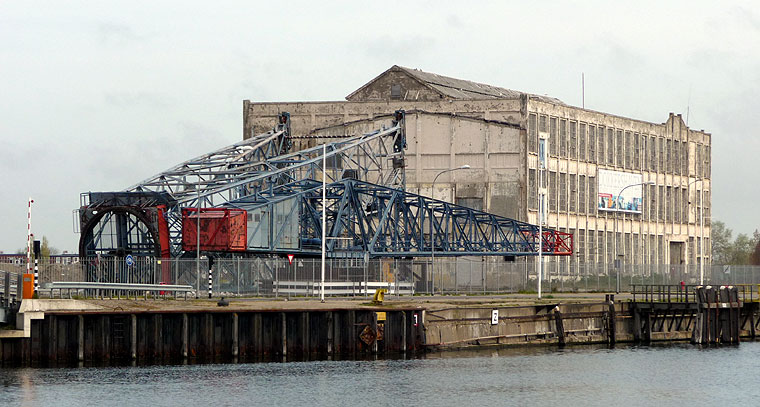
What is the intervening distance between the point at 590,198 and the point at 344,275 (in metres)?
56.3

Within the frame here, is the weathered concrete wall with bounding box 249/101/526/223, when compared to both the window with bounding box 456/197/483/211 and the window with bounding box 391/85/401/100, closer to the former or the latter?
the window with bounding box 456/197/483/211

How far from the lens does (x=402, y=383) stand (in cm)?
5616

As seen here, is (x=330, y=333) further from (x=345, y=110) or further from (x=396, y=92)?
(x=396, y=92)

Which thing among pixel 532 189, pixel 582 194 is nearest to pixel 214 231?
pixel 532 189

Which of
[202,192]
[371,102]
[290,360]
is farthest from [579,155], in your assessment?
[290,360]

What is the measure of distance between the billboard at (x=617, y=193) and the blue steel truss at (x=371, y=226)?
17.3 meters

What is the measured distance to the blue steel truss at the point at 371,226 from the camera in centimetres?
9519

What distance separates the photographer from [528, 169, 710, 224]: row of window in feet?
412

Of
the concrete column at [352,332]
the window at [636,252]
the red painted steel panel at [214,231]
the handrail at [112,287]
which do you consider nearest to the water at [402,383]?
the concrete column at [352,332]

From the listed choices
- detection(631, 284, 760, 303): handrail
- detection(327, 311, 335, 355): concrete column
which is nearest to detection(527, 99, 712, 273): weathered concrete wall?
detection(631, 284, 760, 303): handrail

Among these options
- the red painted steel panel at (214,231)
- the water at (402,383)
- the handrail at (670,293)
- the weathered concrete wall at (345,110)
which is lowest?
the water at (402,383)

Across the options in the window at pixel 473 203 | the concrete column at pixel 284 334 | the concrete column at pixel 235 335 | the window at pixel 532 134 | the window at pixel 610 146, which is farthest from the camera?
the window at pixel 610 146

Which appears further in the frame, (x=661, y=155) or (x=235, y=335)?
(x=661, y=155)

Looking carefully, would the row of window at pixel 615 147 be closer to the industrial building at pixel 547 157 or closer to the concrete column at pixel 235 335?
the industrial building at pixel 547 157
